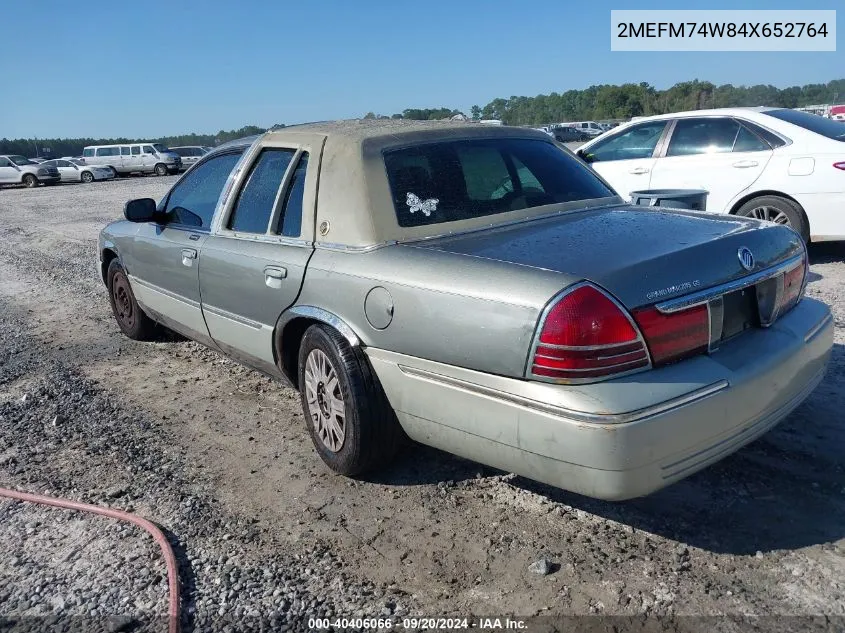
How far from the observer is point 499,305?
2547 millimetres

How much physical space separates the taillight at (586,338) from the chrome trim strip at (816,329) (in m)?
1.01

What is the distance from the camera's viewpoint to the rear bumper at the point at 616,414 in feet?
7.84

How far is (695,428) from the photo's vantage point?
2480 mm

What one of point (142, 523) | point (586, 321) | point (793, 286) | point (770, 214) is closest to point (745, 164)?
point (770, 214)

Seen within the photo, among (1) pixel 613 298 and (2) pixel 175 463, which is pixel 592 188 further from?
(2) pixel 175 463

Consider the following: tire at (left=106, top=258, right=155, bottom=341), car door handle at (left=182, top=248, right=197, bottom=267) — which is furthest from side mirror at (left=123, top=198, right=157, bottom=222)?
tire at (left=106, top=258, right=155, bottom=341)

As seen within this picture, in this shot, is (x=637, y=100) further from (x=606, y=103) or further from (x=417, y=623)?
(x=417, y=623)

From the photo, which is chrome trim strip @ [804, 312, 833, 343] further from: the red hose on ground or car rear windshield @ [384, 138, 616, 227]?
the red hose on ground

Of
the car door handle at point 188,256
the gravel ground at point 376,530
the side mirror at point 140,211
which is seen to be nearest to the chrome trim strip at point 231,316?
the car door handle at point 188,256

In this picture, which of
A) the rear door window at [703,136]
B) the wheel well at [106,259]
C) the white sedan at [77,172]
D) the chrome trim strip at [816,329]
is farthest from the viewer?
the white sedan at [77,172]

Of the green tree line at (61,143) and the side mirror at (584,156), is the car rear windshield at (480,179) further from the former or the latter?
the green tree line at (61,143)

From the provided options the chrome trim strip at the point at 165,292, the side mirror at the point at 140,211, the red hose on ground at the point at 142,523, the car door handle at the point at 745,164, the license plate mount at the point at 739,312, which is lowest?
the red hose on ground at the point at 142,523

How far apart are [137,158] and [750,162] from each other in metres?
35.4

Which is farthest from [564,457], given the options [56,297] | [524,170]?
[56,297]
